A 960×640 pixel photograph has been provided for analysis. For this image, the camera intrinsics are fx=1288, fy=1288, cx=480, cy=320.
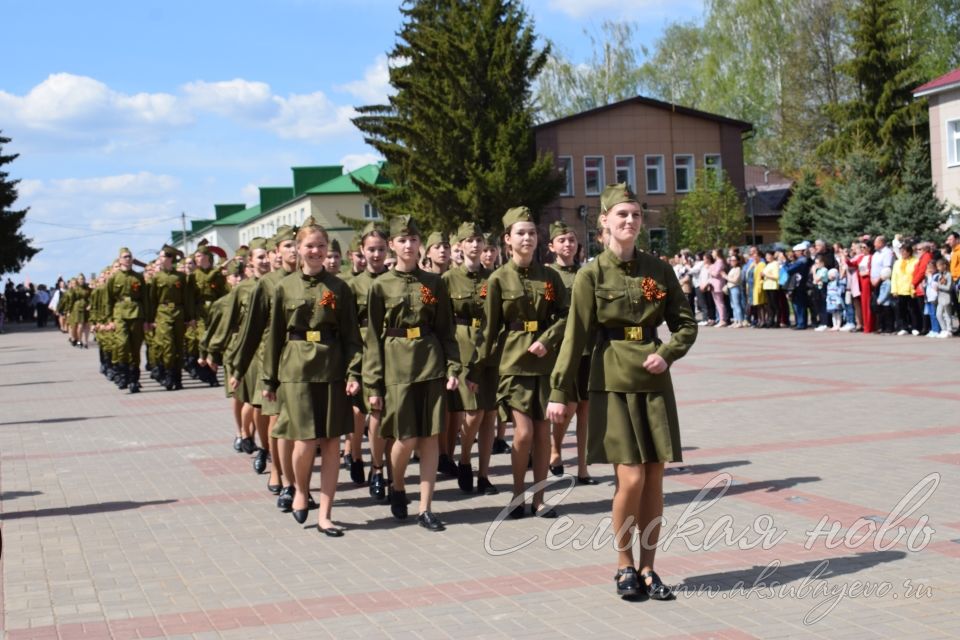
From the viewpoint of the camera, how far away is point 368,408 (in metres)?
9.38

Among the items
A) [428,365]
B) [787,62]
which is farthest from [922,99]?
[428,365]

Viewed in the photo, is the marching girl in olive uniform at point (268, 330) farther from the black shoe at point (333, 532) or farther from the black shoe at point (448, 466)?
the black shoe at point (448, 466)

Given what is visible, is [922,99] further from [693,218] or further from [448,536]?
[448,536]

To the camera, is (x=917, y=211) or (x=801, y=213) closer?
(x=917, y=211)

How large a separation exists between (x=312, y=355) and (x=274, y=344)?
0.31m

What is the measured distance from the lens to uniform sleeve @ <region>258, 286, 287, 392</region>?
859cm

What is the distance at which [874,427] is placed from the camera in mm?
11961

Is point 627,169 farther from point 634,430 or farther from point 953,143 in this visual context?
point 634,430

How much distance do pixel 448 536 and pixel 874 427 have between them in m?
5.44

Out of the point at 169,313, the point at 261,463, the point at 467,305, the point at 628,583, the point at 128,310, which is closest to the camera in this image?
the point at 628,583

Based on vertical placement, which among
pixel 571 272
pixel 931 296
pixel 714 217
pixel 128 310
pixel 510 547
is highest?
pixel 714 217

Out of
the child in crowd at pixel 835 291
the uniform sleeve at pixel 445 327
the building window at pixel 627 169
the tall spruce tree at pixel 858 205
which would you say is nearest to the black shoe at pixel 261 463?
the uniform sleeve at pixel 445 327

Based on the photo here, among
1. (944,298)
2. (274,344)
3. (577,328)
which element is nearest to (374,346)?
(274,344)

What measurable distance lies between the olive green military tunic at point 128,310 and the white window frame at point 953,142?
31.9m
